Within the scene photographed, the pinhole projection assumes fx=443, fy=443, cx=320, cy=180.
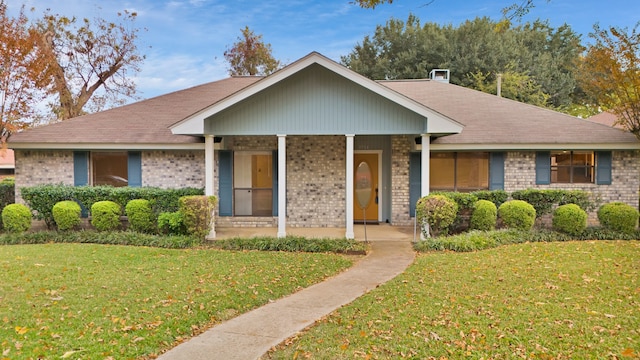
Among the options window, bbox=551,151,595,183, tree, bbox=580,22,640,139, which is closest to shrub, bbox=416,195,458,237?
window, bbox=551,151,595,183

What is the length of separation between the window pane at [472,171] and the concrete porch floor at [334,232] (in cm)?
202

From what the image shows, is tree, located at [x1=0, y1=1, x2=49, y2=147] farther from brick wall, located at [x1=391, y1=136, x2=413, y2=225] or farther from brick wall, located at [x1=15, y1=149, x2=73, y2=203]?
brick wall, located at [x1=391, y1=136, x2=413, y2=225]

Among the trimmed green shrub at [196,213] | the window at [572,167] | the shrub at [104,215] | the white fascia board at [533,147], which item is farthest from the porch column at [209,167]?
the window at [572,167]

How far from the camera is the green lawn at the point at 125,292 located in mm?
4805

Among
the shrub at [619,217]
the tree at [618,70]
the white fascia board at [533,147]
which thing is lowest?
the shrub at [619,217]

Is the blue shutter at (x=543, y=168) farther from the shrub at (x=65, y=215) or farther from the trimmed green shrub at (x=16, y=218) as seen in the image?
the trimmed green shrub at (x=16, y=218)

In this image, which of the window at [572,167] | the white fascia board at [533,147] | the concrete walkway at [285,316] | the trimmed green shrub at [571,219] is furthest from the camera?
the window at [572,167]

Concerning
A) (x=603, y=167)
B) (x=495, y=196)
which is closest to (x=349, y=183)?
(x=495, y=196)

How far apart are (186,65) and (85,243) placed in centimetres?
1562

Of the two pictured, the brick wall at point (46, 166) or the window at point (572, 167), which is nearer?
the window at point (572, 167)

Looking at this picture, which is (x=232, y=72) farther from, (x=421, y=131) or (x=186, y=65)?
(x=421, y=131)

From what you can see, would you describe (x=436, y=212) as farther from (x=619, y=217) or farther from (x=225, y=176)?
(x=225, y=176)

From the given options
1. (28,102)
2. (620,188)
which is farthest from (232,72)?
(620,188)

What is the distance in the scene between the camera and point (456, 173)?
507 inches
